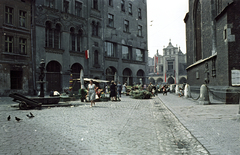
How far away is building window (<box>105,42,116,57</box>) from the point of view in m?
34.6

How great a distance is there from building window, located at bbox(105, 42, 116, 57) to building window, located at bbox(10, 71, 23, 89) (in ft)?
46.4

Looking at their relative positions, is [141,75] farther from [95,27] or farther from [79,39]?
[79,39]

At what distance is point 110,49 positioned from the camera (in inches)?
1387

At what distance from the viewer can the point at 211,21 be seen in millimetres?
17594

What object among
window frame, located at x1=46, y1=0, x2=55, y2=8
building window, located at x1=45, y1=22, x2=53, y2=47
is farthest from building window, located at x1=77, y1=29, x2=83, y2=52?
window frame, located at x1=46, y1=0, x2=55, y2=8

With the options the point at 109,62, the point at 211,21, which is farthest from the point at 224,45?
the point at 109,62

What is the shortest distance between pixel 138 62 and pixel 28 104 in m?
29.8

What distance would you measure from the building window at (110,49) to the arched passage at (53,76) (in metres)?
9.64

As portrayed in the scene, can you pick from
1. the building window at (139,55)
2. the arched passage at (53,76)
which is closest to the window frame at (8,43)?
the arched passage at (53,76)

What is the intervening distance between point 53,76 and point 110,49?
11770 millimetres

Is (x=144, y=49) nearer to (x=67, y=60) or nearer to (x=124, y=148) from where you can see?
(x=67, y=60)

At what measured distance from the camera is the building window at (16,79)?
22875 mm

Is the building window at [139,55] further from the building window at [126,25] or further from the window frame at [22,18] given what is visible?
the window frame at [22,18]

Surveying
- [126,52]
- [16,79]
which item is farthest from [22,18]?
[126,52]
